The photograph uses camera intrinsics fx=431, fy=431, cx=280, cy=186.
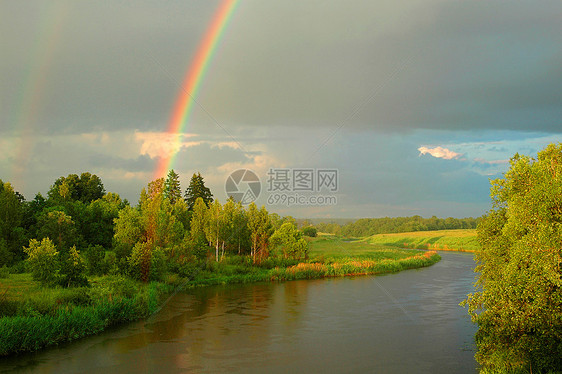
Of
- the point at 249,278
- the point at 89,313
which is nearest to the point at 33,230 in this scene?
the point at 249,278

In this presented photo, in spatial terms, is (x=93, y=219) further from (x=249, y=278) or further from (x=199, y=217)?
(x=249, y=278)

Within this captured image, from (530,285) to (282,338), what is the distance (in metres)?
18.0

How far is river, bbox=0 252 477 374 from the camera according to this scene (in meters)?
23.8

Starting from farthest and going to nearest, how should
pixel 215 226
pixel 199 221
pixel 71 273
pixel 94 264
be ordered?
pixel 199 221
pixel 215 226
pixel 94 264
pixel 71 273

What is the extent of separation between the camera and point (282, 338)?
3020 centimetres

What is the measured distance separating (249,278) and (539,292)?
43.5 meters

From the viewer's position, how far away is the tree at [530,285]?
15945 millimetres

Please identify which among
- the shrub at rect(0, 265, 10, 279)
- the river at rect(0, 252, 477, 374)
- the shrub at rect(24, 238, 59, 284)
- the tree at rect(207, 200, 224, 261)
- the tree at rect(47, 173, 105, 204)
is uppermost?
the tree at rect(47, 173, 105, 204)

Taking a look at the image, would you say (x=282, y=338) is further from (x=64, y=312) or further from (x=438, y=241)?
(x=438, y=241)

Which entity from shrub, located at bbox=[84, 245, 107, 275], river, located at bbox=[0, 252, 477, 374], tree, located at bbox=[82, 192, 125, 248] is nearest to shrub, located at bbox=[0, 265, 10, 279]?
shrub, located at bbox=[84, 245, 107, 275]

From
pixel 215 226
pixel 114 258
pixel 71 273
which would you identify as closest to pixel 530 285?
pixel 71 273

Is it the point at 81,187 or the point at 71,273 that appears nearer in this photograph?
the point at 71,273

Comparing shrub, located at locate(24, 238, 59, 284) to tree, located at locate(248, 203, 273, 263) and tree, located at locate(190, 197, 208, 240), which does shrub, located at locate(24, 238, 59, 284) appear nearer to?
tree, located at locate(190, 197, 208, 240)

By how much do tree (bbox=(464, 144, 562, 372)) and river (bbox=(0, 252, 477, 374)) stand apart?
21.4ft
